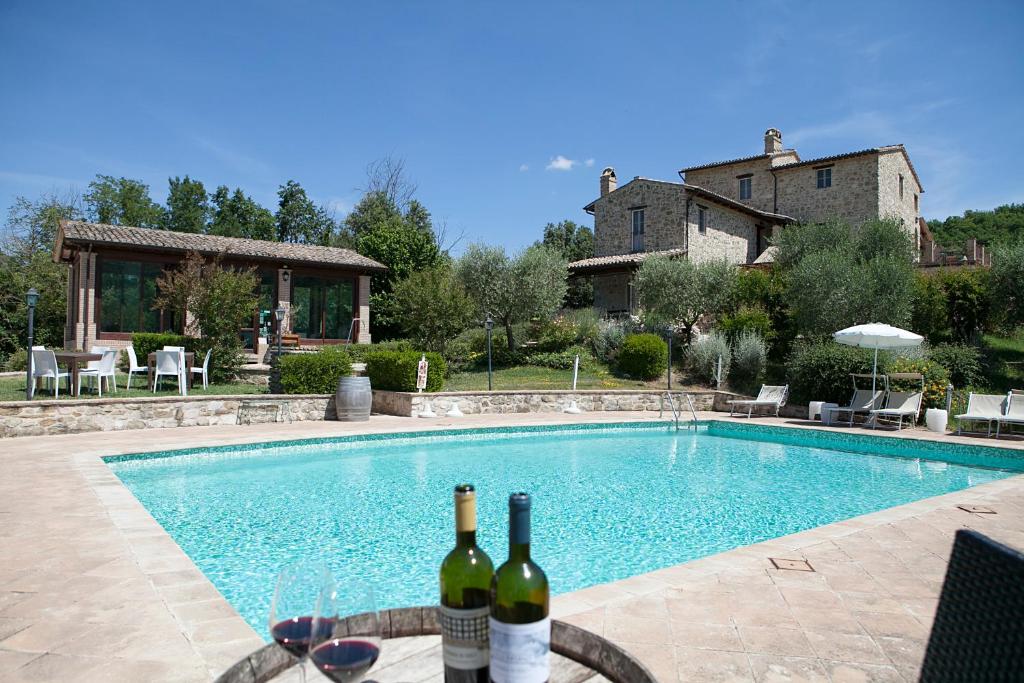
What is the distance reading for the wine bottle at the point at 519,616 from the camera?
1078 millimetres

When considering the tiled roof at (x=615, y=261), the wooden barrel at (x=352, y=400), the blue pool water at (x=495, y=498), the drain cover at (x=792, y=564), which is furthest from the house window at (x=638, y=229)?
the drain cover at (x=792, y=564)

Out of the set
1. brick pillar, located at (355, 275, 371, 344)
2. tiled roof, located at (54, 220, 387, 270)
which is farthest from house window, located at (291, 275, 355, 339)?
tiled roof, located at (54, 220, 387, 270)

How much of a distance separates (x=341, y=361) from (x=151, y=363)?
387 centimetres

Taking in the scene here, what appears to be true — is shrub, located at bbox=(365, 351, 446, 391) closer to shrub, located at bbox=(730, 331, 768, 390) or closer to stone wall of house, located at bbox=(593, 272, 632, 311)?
shrub, located at bbox=(730, 331, 768, 390)

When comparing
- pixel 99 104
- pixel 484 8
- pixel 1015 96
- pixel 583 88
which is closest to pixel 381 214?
pixel 99 104

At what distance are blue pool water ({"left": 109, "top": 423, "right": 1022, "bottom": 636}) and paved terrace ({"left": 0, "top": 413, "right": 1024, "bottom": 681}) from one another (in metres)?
0.62

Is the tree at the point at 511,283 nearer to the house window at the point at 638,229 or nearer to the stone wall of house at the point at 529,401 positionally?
the stone wall of house at the point at 529,401

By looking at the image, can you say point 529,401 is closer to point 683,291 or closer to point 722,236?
point 683,291

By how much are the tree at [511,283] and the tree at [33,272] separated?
14.0m

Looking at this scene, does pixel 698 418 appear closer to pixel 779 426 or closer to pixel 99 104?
pixel 779 426

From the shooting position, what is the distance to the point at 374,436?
1046 cm

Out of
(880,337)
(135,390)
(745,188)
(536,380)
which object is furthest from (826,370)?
(745,188)

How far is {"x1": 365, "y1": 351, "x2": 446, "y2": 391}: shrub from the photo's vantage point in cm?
1377

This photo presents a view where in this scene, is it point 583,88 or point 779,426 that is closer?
point 779,426
